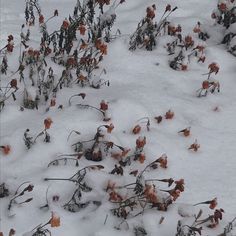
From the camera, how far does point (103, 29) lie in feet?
15.8

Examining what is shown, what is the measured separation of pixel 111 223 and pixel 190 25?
292cm

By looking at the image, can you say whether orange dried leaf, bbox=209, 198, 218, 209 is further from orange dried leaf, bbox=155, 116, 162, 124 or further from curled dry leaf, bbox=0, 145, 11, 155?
curled dry leaf, bbox=0, 145, 11, 155

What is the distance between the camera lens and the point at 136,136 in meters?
3.49

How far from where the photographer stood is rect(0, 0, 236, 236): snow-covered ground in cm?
284

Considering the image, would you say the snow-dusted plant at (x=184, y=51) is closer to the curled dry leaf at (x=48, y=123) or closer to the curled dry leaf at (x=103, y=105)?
the curled dry leaf at (x=103, y=105)

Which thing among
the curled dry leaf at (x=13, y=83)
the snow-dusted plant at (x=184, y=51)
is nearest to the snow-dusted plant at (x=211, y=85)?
the snow-dusted plant at (x=184, y=51)

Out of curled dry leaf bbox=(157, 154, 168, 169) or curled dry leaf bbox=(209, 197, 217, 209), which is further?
curled dry leaf bbox=(157, 154, 168, 169)

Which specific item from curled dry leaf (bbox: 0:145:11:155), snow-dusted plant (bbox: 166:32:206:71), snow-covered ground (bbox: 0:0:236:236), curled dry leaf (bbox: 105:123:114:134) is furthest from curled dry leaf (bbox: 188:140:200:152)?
curled dry leaf (bbox: 0:145:11:155)

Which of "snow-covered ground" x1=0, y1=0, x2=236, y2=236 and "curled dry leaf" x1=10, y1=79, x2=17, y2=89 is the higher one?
"curled dry leaf" x1=10, y1=79, x2=17, y2=89

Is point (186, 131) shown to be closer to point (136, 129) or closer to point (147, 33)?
point (136, 129)

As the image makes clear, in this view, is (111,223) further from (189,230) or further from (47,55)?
(47,55)

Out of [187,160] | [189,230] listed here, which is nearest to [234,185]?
[187,160]

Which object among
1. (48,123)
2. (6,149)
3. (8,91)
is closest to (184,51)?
(8,91)

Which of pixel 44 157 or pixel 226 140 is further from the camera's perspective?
pixel 226 140
